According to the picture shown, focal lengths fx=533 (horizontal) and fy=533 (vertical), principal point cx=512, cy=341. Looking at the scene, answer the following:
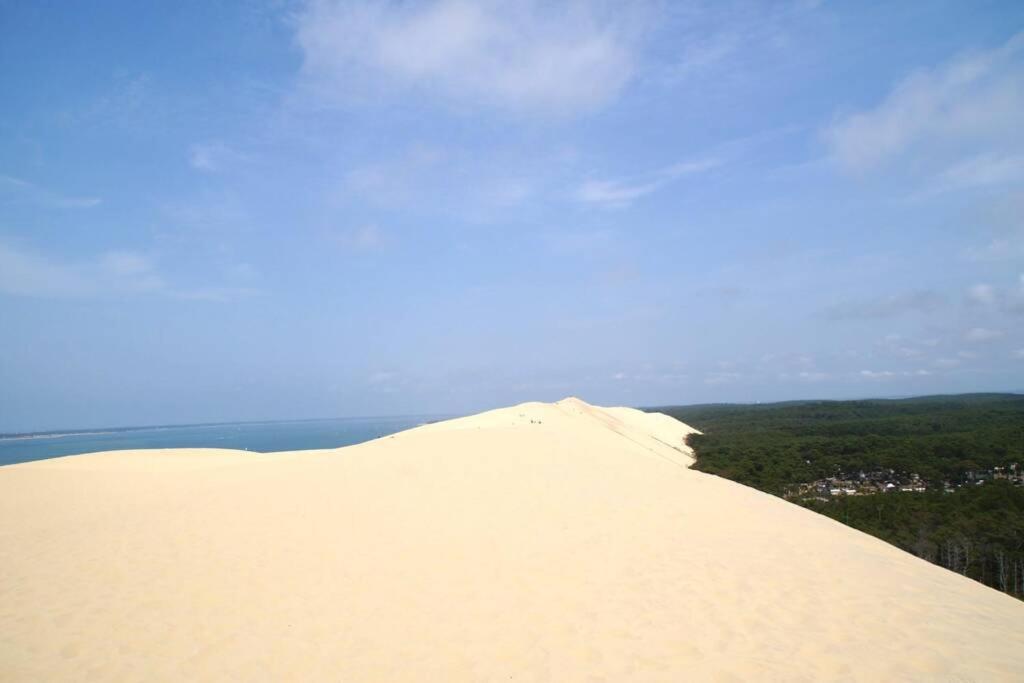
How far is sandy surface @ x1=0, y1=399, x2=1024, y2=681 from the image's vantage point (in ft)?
16.8

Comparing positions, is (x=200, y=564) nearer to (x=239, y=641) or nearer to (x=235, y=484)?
(x=239, y=641)

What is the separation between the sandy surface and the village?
1171 inches

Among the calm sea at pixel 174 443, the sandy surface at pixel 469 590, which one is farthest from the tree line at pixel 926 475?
the calm sea at pixel 174 443

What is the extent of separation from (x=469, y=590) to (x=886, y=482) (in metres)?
46.2

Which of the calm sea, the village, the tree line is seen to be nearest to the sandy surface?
the tree line

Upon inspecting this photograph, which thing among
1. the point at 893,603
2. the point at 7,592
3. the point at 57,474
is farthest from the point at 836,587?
the point at 57,474

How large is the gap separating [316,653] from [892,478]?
161 ft

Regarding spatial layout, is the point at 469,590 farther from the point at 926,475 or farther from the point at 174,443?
the point at 174,443

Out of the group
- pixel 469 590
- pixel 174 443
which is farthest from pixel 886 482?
pixel 174 443

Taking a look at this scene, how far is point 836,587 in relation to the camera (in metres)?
6.83

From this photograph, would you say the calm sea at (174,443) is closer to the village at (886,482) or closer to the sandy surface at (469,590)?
the sandy surface at (469,590)

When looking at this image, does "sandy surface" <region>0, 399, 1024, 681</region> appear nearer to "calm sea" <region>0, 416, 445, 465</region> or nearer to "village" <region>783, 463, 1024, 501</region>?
"calm sea" <region>0, 416, 445, 465</region>

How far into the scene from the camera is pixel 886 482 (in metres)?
41.2

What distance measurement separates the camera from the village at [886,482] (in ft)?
119
